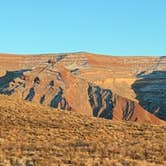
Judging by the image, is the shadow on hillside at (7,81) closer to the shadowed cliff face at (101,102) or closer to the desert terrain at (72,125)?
the desert terrain at (72,125)

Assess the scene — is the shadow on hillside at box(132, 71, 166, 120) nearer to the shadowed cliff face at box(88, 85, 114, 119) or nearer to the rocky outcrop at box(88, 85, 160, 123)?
the rocky outcrop at box(88, 85, 160, 123)

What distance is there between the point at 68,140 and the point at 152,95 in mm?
88767

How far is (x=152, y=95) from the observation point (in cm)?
11394

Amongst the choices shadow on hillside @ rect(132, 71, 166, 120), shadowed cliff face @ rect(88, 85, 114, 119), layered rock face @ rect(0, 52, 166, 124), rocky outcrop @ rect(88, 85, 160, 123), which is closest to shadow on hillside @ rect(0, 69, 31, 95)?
layered rock face @ rect(0, 52, 166, 124)

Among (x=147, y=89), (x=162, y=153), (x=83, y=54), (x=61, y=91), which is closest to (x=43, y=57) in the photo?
(x=83, y=54)

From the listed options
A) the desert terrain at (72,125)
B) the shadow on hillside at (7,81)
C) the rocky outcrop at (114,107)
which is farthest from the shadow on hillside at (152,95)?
the shadow on hillside at (7,81)

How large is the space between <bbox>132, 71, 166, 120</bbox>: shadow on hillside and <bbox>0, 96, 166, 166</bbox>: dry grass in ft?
185

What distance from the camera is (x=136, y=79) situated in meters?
144

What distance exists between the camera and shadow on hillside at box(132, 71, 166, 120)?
99062mm

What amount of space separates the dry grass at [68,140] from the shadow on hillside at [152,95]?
56.4m

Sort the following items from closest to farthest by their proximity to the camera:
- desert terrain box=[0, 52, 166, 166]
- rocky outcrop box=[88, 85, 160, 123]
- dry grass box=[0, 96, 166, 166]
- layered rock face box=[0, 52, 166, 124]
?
dry grass box=[0, 96, 166, 166] → desert terrain box=[0, 52, 166, 166] → rocky outcrop box=[88, 85, 160, 123] → layered rock face box=[0, 52, 166, 124]

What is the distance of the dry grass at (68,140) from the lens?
1891cm

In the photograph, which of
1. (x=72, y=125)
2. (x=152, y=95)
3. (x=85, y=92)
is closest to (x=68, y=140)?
(x=72, y=125)

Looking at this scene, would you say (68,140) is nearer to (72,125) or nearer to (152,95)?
(72,125)
